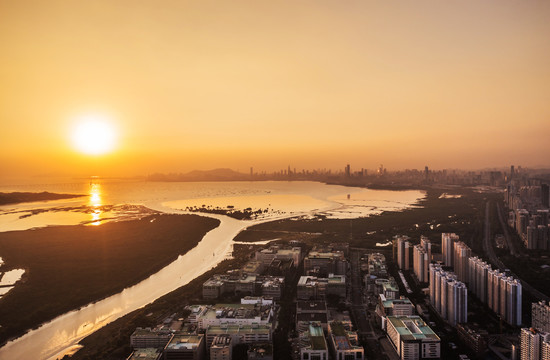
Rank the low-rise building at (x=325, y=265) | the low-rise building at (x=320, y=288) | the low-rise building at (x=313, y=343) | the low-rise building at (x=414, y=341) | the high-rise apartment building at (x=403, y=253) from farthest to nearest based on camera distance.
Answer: the high-rise apartment building at (x=403, y=253) → the low-rise building at (x=325, y=265) → the low-rise building at (x=320, y=288) → the low-rise building at (x=414, y=341) → the low-rise building at (x=313, y=343)

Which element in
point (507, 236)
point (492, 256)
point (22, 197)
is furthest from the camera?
point (22, 197)

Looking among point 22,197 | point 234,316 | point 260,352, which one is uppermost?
point 22,197

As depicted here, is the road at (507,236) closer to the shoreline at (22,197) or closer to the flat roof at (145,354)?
the flat roof at (145,354)

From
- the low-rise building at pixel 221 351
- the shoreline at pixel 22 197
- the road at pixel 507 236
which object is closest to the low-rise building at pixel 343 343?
the low-rise building at pixel 221 351

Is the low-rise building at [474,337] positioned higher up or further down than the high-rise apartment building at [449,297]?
further down

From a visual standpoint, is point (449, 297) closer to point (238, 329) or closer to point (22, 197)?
point (238, 329)

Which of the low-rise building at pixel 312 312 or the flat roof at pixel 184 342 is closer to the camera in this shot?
the flat roof at pixel 184 342

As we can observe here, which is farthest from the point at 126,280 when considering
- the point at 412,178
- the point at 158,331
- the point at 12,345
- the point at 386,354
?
the point at 412,178

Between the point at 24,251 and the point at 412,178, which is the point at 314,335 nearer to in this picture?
the point at 24,251

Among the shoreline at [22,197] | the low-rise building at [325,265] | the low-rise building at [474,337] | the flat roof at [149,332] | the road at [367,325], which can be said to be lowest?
the road at [367,325]

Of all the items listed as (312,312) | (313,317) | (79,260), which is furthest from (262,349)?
(79,260)
